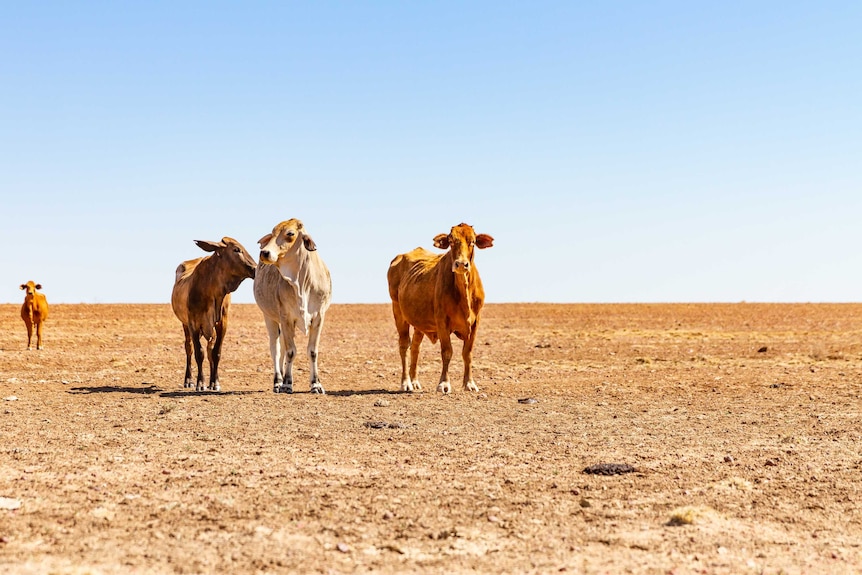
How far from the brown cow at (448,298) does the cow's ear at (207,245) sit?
3076 mm

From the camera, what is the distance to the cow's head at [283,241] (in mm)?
13427

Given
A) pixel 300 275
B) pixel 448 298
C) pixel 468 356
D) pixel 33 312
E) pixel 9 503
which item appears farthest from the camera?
pixel 33 312

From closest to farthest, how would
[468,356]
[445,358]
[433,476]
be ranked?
[433,476] < [445,358] < [468,356]

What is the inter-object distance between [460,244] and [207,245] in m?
3.95

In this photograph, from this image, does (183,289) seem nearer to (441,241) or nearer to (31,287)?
(441,241)

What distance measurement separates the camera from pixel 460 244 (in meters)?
13.7

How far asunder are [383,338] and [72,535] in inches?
999

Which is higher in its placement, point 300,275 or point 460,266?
point 460,266

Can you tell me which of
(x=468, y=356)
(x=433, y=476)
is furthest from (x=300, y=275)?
(x=433, y=476)

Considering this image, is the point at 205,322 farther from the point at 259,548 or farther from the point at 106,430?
the point at 259,548

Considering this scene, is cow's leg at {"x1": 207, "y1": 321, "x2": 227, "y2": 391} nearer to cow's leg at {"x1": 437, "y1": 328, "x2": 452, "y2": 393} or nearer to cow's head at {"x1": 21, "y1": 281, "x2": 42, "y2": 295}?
cow's leg at {"x1": 437, "y1": 328, "x2": 452, "y2": 393}

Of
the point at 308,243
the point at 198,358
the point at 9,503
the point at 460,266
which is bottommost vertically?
the point at 9,503

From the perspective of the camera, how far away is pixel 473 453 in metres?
8.54

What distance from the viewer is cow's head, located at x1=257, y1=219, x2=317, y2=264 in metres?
13.4
